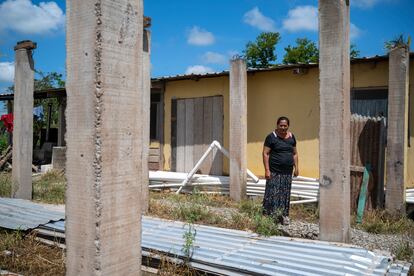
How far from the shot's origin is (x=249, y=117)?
8992 mm

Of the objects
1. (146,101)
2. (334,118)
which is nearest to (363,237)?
(334,118)

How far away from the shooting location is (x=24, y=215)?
5.42m

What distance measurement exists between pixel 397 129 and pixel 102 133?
529cm

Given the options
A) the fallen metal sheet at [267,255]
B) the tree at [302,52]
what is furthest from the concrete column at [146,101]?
the tree at [302,52]

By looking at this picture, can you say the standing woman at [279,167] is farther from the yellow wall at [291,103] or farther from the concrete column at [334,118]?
the yellow wall at [291,103]

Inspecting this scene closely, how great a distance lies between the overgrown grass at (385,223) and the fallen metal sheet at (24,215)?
4346 millimetres

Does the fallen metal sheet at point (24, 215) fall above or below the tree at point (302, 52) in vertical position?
below

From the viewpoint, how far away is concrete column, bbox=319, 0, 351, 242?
14.2ft

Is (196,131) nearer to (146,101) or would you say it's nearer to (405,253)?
(146,101)

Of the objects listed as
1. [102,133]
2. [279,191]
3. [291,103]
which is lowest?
[279,191]

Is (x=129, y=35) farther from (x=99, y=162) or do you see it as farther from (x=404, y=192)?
(x=404, y=192)

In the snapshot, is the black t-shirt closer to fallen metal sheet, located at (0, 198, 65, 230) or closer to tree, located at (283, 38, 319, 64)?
fallen metal sheet, located at (0, 198, 65, 230)

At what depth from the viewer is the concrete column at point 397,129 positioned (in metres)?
6.03

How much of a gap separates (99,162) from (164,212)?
4.18 meters
